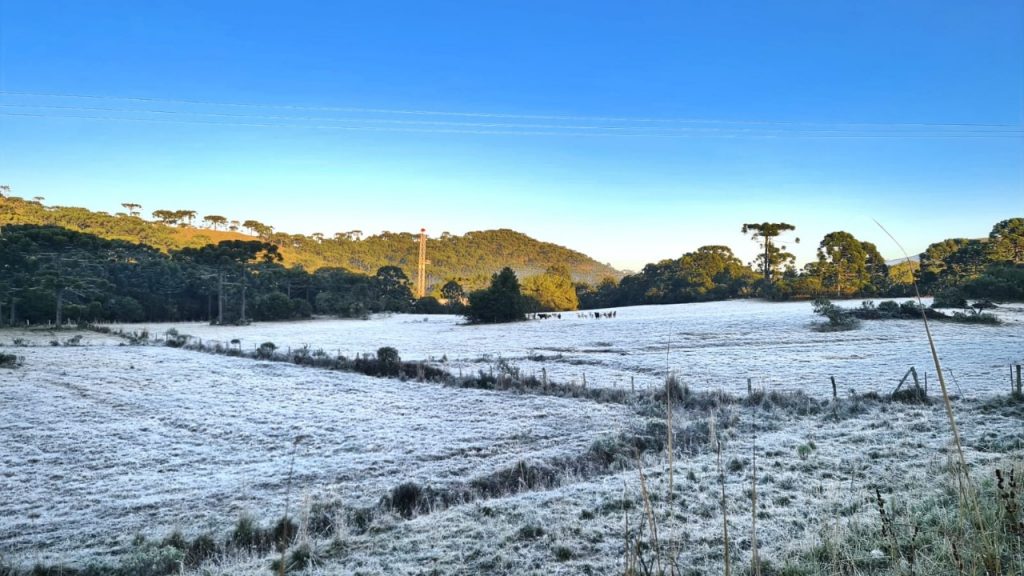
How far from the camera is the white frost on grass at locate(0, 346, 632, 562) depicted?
30.1 feet

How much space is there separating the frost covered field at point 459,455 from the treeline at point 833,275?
2679 centimetres

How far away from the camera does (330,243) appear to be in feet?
540

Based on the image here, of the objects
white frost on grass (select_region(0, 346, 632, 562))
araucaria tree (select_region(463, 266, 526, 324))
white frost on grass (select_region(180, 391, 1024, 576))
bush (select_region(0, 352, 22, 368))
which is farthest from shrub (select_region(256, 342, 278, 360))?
white frost on grass (select_region(180, 391, 1024, 576))

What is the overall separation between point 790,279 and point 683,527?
79.0 m

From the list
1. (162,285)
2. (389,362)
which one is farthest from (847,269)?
(162,285)

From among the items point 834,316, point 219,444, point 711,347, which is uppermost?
point 834,316

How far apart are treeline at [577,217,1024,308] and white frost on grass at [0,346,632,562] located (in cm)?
3339

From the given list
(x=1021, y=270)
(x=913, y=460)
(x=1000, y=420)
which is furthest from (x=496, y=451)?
(x=1021, y=270)

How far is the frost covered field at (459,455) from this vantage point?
658 cm

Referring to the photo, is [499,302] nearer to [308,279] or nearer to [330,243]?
[308,279]

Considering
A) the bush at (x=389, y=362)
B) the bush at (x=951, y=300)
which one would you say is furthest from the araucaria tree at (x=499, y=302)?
the bush at (x=951, y=300)

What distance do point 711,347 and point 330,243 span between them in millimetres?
147143

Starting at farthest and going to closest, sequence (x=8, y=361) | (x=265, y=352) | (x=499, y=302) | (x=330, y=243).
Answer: (x=330, y=243) → (x=499, y=302) → (x=265, y=352) → (x=8, y=361)

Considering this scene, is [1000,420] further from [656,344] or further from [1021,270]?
[1021,270]
